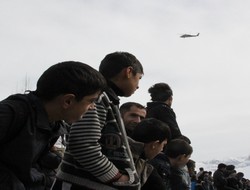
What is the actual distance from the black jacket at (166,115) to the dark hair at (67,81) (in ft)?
7.62

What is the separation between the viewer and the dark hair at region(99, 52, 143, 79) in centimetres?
293

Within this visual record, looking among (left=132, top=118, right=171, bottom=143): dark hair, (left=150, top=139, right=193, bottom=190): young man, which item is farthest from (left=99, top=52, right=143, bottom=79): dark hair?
(left=150, top=139, right=193, bottom=190): young man

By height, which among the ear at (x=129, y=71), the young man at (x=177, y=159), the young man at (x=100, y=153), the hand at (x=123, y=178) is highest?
the ear at (x=129, y=71)

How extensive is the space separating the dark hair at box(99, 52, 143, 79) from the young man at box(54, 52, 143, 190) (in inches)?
3.6

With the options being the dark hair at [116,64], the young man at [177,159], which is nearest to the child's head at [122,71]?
the dark hair at [116,64]

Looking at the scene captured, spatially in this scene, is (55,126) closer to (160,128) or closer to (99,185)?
(99,185)

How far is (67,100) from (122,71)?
817mm

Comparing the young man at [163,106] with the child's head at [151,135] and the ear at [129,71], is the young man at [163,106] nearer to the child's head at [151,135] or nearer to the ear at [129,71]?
the child's head at [151,135]

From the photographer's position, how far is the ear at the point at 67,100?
2164 mm

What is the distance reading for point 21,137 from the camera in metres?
1.93

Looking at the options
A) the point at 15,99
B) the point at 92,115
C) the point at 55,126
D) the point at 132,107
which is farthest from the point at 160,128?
the point at 15,99

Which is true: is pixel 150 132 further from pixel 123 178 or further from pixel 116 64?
pixel 123 178

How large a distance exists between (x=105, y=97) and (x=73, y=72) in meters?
0.49

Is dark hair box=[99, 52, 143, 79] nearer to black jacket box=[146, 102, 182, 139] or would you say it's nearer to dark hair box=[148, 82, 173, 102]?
black jacket box=[146, 102, 182, 139]
